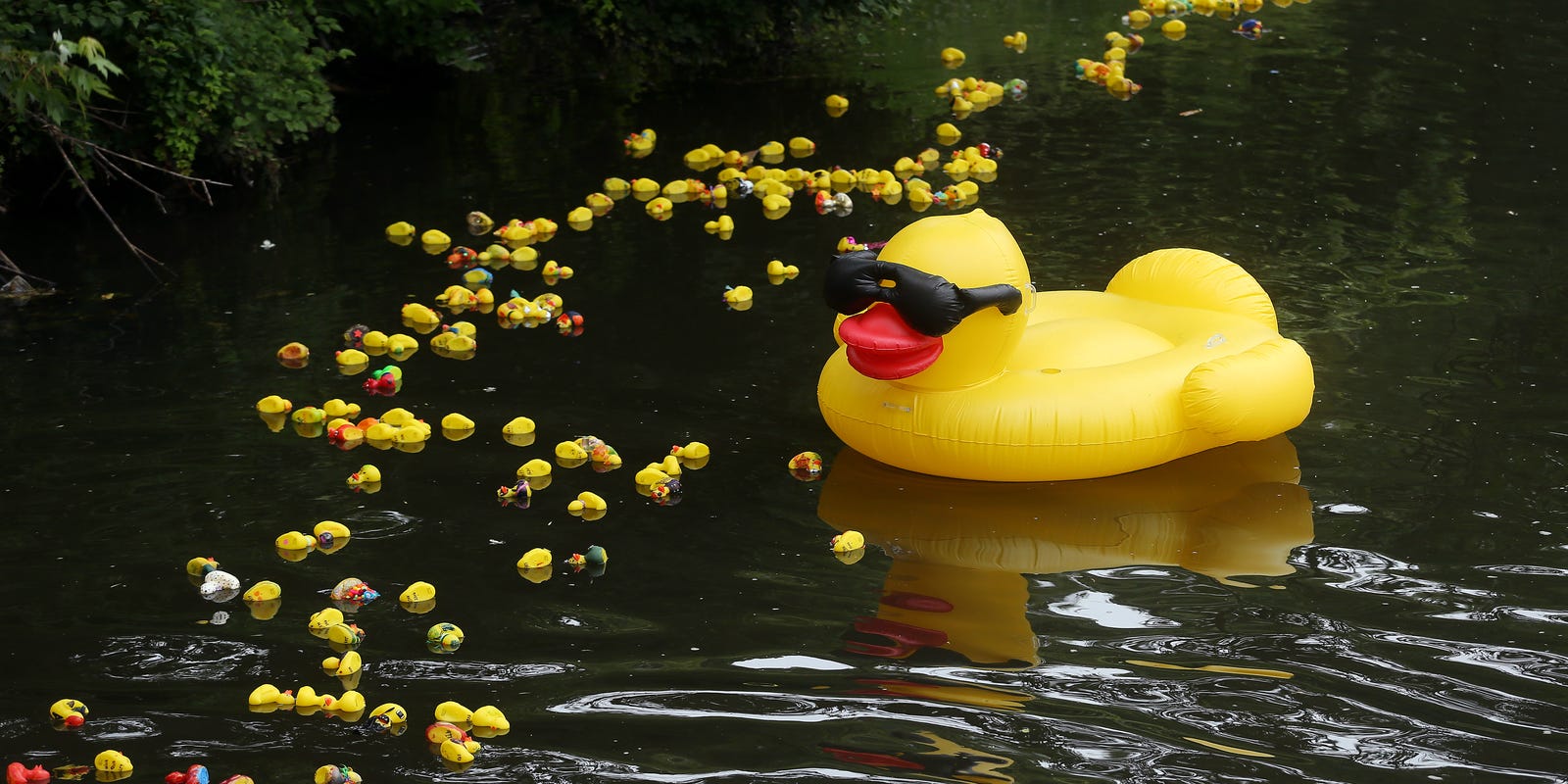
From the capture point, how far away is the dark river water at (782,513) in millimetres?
4625

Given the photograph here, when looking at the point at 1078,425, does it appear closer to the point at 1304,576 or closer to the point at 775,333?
the point at 1304,576

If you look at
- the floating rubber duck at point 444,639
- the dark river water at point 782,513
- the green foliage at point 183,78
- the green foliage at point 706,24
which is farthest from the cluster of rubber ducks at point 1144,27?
the floating rubber duck at point 444,639

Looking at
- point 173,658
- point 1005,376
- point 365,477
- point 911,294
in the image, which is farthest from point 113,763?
point 1005,376

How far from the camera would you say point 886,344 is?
5758 mm

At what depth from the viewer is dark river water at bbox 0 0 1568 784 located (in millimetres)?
4625

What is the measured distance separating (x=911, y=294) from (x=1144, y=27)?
852cm

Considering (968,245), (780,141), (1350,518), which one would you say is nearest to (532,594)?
(968,245)

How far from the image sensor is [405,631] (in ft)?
17.0

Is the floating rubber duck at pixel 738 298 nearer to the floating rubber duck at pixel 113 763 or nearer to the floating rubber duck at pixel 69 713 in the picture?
the floating rubber duck at pixel 69 713

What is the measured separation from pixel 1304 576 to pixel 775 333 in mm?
2982

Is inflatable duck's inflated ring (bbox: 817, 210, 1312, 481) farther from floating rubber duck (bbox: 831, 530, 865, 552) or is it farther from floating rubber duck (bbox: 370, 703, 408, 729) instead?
floating rubber duck (bbox: 370, 703, 408, 729)

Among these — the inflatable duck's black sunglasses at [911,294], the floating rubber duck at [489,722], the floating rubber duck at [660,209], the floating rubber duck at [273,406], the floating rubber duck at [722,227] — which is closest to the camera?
the floating rubber duck at [489,722]

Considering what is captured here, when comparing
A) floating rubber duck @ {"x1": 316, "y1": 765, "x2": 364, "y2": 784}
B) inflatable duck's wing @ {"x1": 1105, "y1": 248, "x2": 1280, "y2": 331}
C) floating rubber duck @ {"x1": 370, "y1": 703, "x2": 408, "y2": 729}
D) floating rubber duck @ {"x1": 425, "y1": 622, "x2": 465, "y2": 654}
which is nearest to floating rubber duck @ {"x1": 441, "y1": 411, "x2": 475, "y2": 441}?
floating rubber duck @ {"x1": 425, "y1": 622, "x2": 465, "y2": 654}

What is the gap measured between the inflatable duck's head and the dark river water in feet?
1.89
